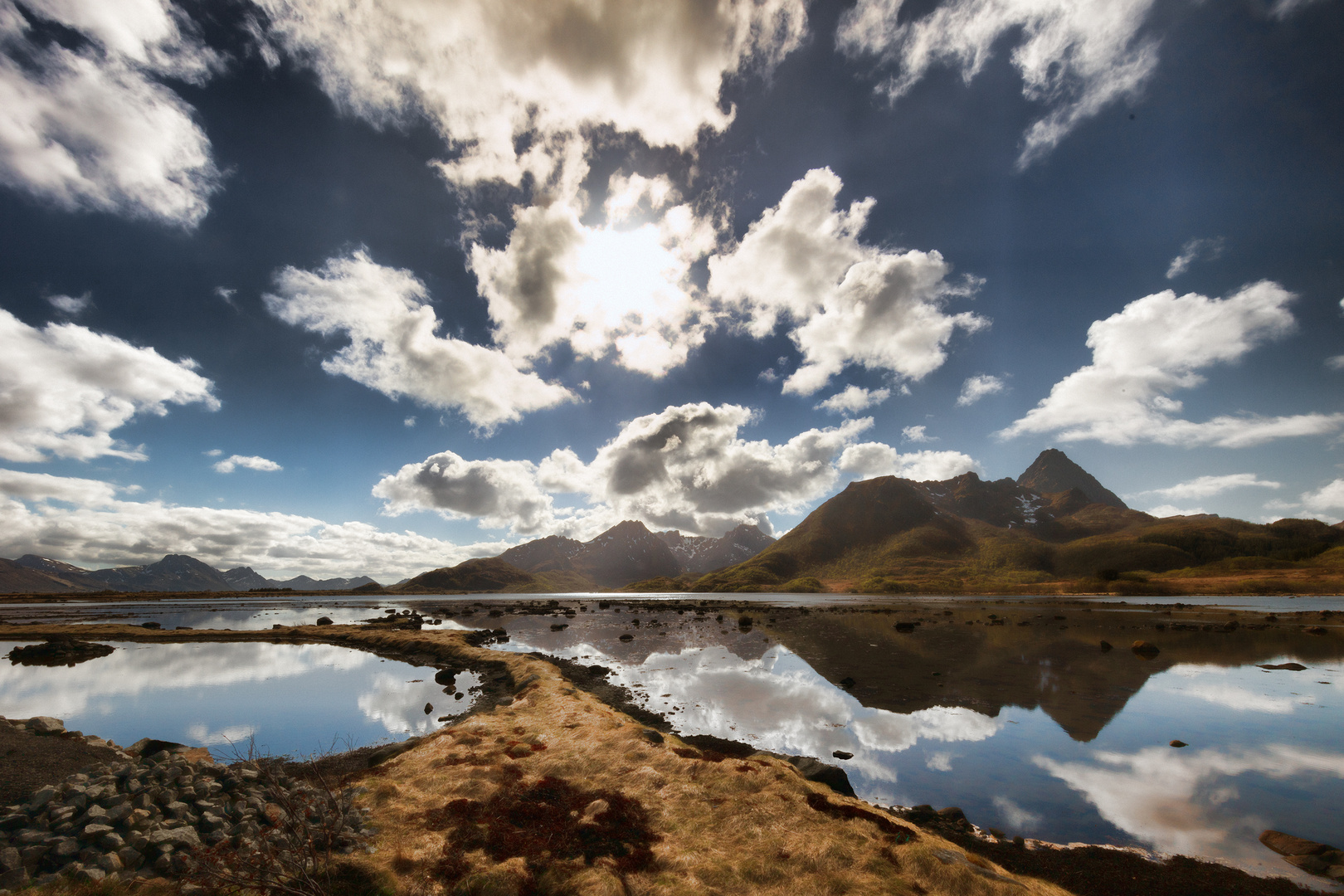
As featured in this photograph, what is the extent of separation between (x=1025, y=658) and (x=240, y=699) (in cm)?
6969

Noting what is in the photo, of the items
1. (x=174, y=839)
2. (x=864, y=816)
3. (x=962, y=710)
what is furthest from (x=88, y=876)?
(x=962, y=710)

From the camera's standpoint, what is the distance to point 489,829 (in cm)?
1462

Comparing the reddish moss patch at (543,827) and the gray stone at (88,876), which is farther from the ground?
the gray stone at (88,876)

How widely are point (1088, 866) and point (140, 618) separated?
159997 millimetres

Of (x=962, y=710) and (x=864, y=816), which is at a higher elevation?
(x=864, y=816)

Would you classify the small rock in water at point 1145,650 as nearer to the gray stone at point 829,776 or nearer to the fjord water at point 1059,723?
the fjord water at point 1059,723

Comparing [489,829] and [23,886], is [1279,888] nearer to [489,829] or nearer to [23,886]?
[489,829]

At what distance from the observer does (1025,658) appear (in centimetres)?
4591

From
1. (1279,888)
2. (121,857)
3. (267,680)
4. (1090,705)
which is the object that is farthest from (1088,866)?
(267,680)

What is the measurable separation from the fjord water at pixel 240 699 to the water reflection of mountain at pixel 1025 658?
1292 inches

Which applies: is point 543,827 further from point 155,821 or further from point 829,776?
point 829,776

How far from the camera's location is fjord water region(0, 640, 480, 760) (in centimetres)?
2745

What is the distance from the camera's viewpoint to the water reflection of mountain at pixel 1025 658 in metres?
31.1

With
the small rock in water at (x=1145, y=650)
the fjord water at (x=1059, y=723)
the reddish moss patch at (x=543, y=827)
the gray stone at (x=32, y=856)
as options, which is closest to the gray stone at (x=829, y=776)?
the fjord water at (x=1059, y=723)
